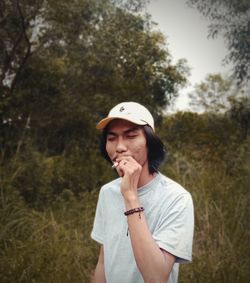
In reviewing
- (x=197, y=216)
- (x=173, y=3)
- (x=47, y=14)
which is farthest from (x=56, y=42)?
(x=197, y=216)

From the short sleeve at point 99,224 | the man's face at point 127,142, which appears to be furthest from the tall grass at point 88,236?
the man's face at point 127,142

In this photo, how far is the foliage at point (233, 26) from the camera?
6.40m

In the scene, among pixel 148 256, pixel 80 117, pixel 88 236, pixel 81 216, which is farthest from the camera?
pixel 80 117

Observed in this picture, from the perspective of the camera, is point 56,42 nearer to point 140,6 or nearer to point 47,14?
point 47,14

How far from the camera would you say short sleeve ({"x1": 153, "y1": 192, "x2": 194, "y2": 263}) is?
1298mm

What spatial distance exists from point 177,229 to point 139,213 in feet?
0.49

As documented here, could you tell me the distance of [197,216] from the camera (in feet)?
12.5

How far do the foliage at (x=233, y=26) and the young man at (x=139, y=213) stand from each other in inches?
216

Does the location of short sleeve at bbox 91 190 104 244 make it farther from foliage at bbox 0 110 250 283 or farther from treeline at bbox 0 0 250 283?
treeline at bbox 0 0 250 283

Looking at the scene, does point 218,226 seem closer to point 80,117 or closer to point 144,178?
point 144,178

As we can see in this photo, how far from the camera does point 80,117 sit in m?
6.97

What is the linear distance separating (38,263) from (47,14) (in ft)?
14.2

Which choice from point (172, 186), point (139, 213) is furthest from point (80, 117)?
point (139, 213)

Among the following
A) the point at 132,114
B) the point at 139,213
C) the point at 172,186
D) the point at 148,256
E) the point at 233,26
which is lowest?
the point at 148,256
